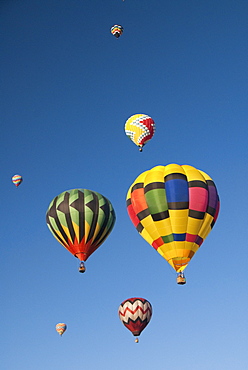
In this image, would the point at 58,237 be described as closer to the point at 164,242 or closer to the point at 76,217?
the point at 76,217

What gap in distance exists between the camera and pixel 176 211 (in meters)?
31.4

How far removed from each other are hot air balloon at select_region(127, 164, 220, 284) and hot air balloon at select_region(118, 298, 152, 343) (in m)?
9.16

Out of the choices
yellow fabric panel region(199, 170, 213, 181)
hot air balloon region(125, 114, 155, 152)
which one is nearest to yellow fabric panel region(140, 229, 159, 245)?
yellow fabric panel region(199, 170, 213, 181)

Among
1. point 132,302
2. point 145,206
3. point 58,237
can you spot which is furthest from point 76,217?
point 132,302

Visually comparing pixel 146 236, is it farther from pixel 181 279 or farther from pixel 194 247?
pixel 181 279

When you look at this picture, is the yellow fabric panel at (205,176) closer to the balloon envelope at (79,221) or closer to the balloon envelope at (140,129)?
the balloon envelope at (79,221)

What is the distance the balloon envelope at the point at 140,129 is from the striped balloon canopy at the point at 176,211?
907 cm

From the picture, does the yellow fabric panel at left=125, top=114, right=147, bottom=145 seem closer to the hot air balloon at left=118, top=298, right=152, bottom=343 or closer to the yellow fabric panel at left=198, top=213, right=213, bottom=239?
the hot air balloon at left=118, top=298, right=152, bottom=343

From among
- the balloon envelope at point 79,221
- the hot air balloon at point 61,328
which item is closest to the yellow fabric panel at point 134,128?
the balloon envelope at point 79,221

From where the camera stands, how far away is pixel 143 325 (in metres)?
40.2

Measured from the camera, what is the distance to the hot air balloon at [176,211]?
1234 inches

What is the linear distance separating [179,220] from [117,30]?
736 inches

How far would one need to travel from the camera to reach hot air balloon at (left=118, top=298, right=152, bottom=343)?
131 feet

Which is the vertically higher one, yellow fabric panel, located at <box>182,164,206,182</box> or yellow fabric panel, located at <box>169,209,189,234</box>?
yellow fabric panel, located at <box>182,164,206,182</box>
